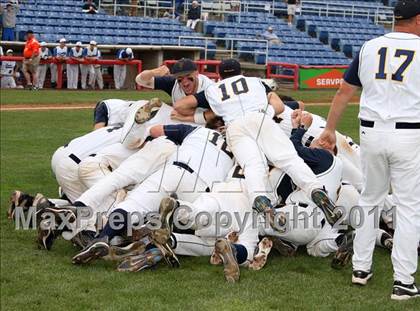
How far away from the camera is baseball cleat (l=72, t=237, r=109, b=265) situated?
19.3 ft

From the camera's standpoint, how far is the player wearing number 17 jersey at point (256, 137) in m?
6.12

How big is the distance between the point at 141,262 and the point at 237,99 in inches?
76.8

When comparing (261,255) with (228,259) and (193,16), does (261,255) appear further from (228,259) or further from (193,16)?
(193,16)

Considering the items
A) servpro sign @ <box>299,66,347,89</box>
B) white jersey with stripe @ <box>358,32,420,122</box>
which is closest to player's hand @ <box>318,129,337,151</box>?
white jersey with stripe @ <box>358,32,420,122</box>

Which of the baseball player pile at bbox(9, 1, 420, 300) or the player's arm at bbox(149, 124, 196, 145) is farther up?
the player's arm at bbox(149, 124, 196, 145)

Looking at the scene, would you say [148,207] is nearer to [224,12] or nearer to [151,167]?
[151,167]

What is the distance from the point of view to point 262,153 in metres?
6.56

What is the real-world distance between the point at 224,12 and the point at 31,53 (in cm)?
1145

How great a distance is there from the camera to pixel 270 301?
16.9 feet

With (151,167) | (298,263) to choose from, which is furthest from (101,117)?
(298,263)

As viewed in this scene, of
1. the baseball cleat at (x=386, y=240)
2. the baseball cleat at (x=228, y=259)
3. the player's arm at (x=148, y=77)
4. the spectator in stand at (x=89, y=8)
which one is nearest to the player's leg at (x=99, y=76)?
the spectator in stand at (x=89, y=8)

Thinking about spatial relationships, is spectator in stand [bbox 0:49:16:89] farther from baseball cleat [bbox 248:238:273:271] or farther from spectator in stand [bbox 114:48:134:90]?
baseball cleat [bbox 248:238:273:271]

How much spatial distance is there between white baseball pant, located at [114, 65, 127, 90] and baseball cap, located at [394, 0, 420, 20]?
68.3 ft

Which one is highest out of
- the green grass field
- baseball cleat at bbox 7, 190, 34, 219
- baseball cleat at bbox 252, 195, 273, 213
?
baseball cleat at bbox 252, 195, 273, 213
